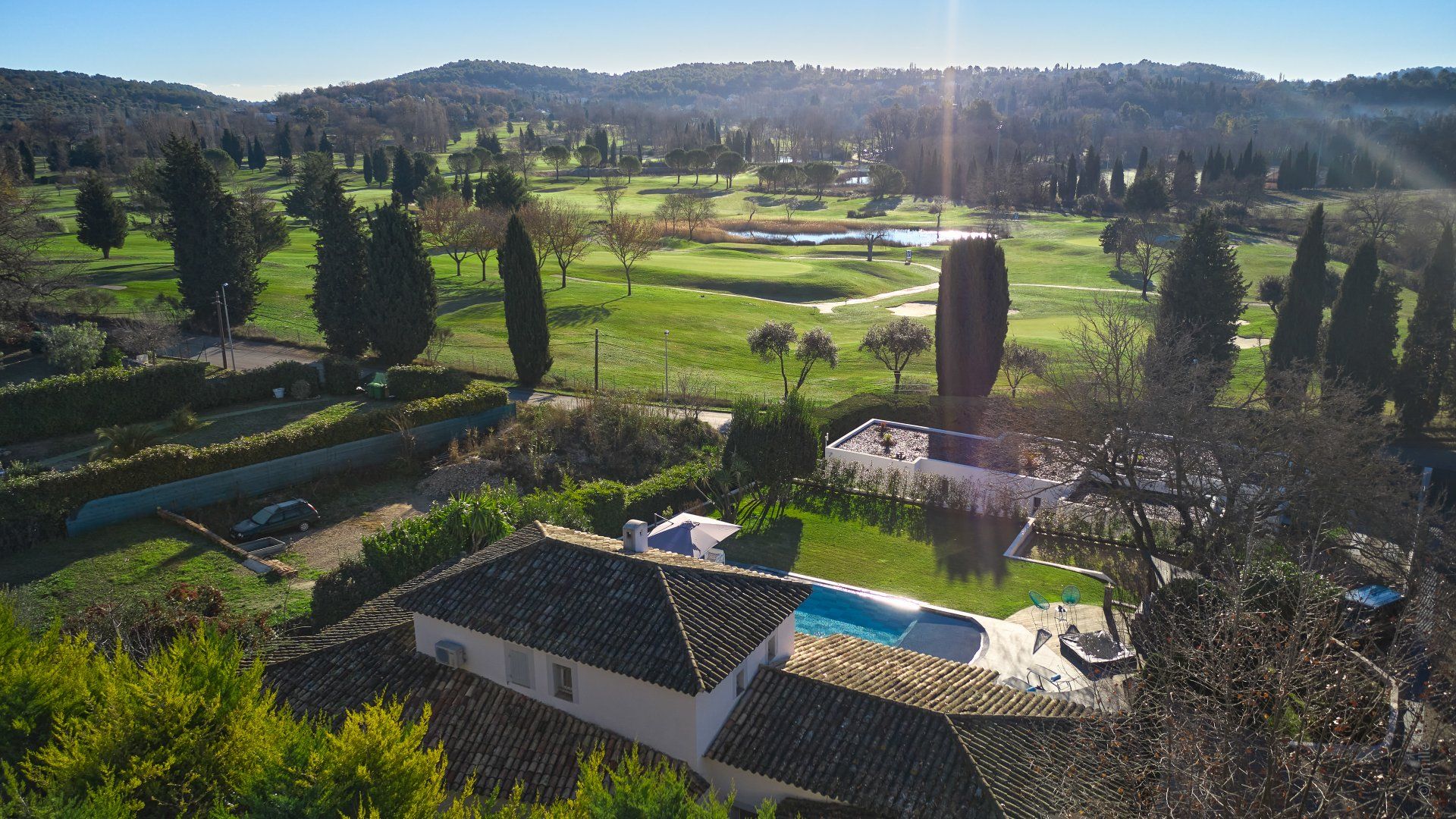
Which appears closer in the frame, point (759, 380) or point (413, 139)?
point (759, 380)

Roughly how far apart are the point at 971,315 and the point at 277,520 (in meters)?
26.3

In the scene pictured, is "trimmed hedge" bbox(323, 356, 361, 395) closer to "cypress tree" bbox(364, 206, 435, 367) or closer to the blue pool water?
"cypress tree" bbox(364, 206, 435, 367)

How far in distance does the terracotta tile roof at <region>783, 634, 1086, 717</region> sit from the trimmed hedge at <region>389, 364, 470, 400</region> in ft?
73.2

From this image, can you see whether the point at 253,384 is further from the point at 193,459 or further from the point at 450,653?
the point at 450,653

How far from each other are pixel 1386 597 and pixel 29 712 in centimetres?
2642

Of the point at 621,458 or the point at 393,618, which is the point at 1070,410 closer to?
the point at 621,458

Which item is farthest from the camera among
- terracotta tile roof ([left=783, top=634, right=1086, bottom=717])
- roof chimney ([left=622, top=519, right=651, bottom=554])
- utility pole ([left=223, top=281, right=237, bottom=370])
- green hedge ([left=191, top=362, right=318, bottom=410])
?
utility pole ([left=223, top=281, right=237, bottom=370])

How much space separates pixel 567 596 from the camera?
1508cm

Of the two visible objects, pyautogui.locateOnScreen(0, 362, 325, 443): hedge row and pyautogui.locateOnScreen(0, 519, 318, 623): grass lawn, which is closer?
pyautogui.locateOnScreen(0, 519, 318, 623): grass lawn

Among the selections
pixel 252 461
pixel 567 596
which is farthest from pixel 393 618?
pixel 252 461

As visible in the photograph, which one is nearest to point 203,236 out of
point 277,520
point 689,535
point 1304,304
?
point 277,520

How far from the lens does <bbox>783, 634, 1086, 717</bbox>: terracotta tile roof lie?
566 inches

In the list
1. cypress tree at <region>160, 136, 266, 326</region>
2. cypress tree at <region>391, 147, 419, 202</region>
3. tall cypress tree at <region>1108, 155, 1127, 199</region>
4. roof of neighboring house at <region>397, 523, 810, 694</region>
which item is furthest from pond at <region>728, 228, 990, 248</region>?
roof of neighboring house at <region>397, 523, 810, 694</region>

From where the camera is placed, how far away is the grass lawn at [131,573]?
20.8m
